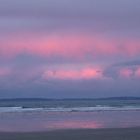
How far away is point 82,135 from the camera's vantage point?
32625 mm

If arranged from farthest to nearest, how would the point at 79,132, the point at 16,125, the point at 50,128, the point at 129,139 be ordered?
the point at 16,125
the point at 50,128
the point at 79,132
the point at 129,139

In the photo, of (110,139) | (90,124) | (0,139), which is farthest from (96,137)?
(90,124)

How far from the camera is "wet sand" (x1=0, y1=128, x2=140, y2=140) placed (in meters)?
31.3

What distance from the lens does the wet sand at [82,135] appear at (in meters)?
31.3

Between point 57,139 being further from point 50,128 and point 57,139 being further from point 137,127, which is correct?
point 137,127

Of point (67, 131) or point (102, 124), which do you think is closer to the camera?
point (67, 131)

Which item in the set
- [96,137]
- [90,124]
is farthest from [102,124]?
[96,137]

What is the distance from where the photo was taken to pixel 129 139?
3009cm

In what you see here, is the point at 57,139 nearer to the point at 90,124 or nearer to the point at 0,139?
the point at 0,139

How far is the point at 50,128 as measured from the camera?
122 ft

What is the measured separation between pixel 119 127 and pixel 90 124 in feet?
11.0

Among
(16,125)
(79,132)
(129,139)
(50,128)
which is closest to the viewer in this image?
(129,139)

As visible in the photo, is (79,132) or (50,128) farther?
(50,128)

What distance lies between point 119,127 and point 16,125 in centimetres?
811
